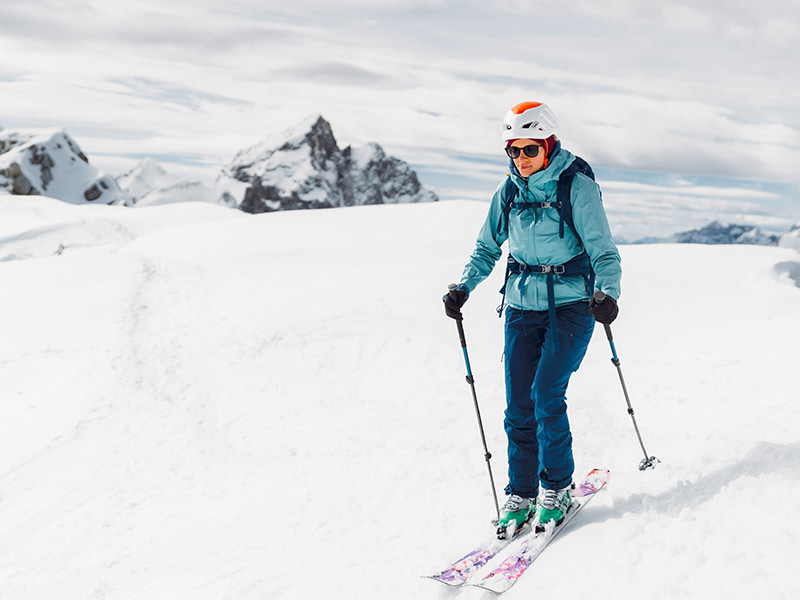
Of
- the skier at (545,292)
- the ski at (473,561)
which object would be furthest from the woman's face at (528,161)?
the ski at (473,561)

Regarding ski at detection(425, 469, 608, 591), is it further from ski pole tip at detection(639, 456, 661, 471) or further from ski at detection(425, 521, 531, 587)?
ski pole tip at detection(639, 456, 661, 471)

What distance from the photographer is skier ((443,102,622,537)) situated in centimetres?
435

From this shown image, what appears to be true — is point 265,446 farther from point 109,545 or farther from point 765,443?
point 765,443

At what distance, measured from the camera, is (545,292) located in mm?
4539

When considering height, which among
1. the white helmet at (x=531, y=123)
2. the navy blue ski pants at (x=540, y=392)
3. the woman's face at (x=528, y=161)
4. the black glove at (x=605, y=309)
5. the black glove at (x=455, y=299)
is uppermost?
the white helmet at (x=531, y=123)

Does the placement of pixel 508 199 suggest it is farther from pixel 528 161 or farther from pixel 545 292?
pixel 545 292

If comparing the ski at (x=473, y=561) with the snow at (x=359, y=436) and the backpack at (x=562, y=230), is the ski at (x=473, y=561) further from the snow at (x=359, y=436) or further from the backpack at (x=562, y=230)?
the backpack at (x=562, y=230)

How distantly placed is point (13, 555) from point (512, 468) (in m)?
4.68

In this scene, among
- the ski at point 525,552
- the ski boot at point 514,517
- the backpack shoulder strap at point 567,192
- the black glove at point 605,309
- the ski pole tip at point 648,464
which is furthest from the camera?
the ski pole tip at point 648,464

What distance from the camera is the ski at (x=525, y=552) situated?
403 centimetres

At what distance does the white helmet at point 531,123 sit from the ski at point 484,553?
Result: 2.61 meters

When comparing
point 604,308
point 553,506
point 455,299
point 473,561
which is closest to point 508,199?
point 455,299

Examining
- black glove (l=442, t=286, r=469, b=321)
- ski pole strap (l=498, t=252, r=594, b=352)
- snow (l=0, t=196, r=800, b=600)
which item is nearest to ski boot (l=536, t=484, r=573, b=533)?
snow (l=0, t=196, r=800, b=600)

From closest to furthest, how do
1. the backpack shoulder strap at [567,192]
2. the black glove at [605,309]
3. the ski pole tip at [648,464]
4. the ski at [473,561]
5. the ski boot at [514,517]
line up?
the black glove at [605,309]
the ski at [473,561]
the backpack shoulder strap at [567,192]
the ski boot at [514,517]
the ski pole tip at [648,464]
